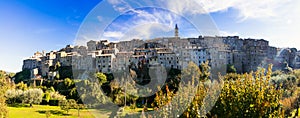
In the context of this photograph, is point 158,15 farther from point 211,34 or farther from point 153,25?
point 211,34

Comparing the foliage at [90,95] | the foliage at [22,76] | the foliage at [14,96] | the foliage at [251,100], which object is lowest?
the foliage at [14,96]

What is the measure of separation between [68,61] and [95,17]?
5855 centimetres

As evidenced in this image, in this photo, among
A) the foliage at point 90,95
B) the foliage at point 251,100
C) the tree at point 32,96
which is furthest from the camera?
the tree at point 32,96

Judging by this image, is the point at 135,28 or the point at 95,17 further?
the point at 135,28

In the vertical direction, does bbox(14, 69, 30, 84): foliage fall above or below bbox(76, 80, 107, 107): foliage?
below

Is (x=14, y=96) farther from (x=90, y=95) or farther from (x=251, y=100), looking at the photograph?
(x=251, y=100)

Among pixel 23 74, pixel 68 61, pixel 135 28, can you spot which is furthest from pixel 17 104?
pixel 135 28

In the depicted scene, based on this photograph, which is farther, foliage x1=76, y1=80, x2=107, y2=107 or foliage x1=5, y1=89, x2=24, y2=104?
foliage x1=5, y1=89, x2=24, y2=104

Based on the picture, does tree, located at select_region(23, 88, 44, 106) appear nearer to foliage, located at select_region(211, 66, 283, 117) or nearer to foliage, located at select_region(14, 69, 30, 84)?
foliage, located at select_region(14, 69, 30, 84)

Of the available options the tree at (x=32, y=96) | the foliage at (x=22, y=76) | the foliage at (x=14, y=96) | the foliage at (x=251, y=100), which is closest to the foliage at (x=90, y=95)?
the foliage at (x=251, y=100)

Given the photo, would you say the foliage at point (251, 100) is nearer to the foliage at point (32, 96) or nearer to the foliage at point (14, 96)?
the foliage at point (32, 96)

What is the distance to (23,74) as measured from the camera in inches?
2721

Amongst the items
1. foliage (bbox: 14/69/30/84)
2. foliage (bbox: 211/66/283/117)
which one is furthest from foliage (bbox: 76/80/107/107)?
foliage (bbox: 14/69/30/84)

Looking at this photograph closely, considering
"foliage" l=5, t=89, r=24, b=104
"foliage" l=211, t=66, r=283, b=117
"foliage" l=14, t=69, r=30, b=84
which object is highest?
"foliage" l=211, t=66, r=283, b=117
